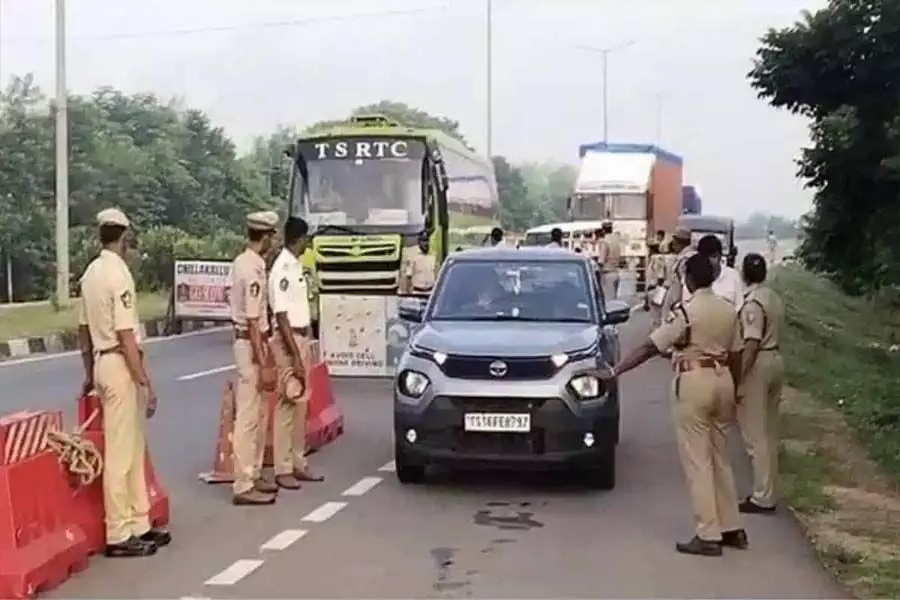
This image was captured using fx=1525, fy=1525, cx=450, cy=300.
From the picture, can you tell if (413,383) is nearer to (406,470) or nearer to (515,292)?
(406,470)

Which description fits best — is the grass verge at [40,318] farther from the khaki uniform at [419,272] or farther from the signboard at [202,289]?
the khaki uniform at [419,272]

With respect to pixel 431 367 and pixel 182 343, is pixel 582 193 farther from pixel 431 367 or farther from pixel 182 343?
pixel 431 367

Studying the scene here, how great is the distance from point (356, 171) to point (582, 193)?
77.9 feet

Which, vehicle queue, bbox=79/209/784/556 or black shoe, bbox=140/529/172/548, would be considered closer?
vehicle queue, bbox=79/209/784/556

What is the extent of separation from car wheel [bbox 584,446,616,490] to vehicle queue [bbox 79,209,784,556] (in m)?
0.02

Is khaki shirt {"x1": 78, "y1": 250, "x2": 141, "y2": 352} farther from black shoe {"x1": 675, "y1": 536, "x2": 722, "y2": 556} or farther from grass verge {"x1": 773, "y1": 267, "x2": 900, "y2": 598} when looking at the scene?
grass verge {"x1": 773, "y1": 267, "x2": 900, "y2": 598}

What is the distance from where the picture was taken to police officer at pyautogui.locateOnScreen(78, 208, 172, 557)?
8.56 metres

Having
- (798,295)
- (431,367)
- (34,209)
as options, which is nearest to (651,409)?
(431,367)

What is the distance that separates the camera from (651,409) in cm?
1672

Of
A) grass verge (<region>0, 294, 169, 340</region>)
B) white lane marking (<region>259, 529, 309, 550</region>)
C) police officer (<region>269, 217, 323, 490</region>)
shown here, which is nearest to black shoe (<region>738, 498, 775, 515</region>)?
white lane marking (<region>259, 529, 309, 550</region>)

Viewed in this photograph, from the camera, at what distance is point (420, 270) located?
24.9 m

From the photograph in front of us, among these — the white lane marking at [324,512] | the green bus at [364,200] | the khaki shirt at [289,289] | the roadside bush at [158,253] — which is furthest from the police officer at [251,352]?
the roadside bush at [158,253]

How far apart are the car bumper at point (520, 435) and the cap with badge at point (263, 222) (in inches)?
66.7

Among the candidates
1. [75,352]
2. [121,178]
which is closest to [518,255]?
[75,352]
